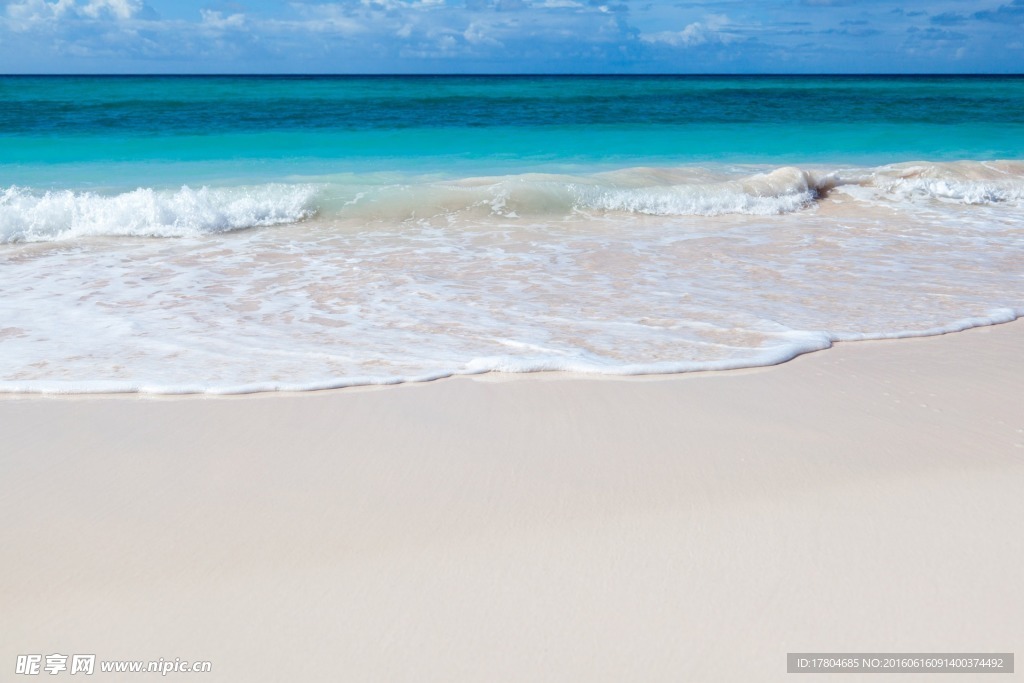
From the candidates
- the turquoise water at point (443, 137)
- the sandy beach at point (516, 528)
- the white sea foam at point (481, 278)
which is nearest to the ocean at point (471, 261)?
the white sea foam at point (481, 278)

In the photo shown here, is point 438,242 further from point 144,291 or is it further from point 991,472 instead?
point 991,472

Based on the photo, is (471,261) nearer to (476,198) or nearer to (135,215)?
(476,198)

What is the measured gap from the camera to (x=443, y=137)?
18.6m

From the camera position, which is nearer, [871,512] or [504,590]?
[504,590]

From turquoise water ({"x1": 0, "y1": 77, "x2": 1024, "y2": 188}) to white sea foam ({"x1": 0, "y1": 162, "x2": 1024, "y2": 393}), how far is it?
3.68 meters

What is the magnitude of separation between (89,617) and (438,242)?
222 inches

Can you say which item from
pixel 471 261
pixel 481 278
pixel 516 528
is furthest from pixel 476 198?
pixel 516 528

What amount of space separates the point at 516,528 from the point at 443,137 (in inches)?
666

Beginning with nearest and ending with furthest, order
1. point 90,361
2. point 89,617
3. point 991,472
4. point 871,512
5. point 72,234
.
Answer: point 89,617
point 871,512
point 991,472
point 90,361
point 72,234

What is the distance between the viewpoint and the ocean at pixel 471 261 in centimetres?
417

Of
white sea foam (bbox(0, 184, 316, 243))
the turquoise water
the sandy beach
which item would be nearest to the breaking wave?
white sea foam (bbox(0, 184, 316, 243))

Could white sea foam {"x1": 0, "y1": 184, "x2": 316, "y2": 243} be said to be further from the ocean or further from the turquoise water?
the turquoise water

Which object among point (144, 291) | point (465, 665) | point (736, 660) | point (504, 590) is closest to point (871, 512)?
point (736, 660)

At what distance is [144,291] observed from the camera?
5.48 metres
